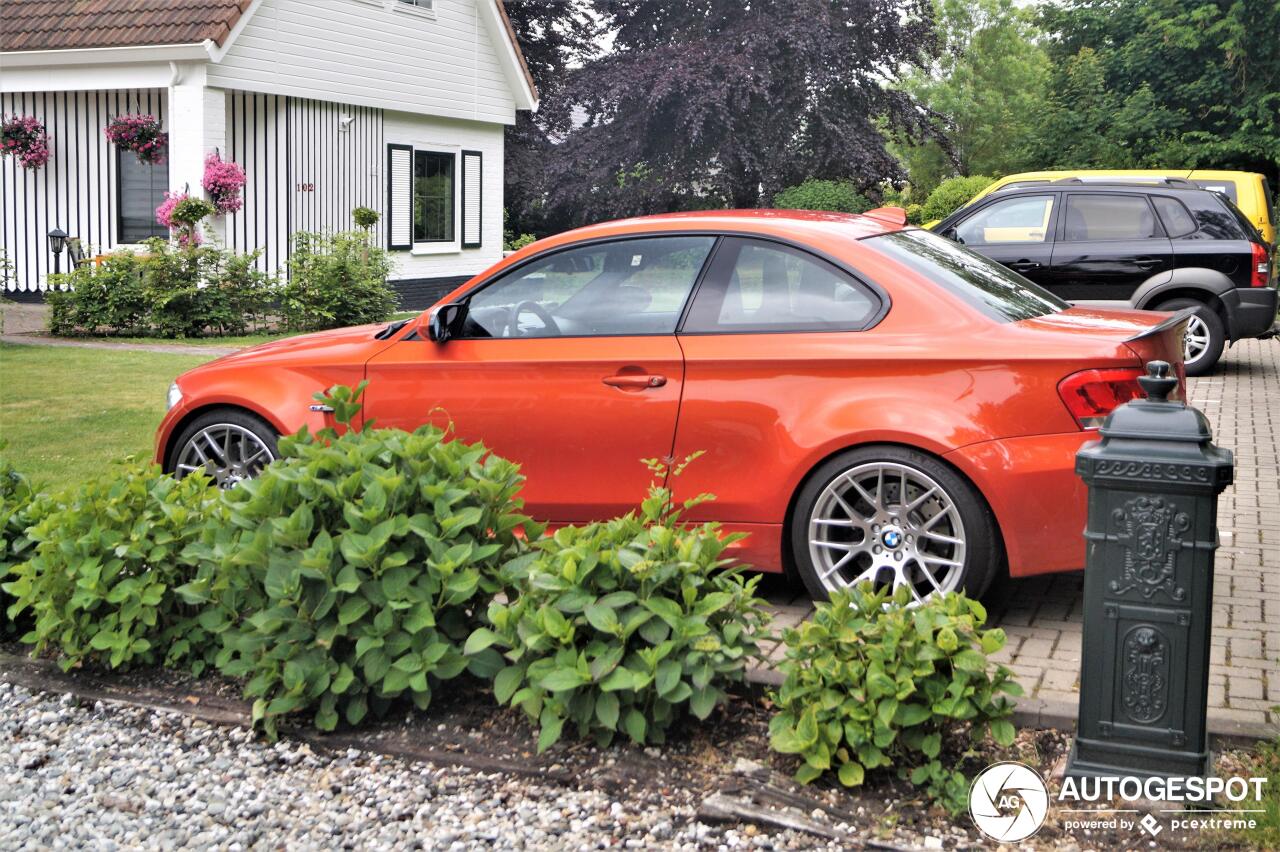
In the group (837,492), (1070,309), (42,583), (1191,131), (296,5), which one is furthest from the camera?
(1191,131)

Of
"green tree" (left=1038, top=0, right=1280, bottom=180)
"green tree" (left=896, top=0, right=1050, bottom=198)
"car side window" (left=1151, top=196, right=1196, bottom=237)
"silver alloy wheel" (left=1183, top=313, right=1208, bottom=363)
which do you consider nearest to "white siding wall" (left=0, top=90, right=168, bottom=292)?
"car side window" (left=1151, top=196, right=1196, bottom=237)

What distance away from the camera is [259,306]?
1689cm

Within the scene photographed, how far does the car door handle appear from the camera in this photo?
18.7 feet

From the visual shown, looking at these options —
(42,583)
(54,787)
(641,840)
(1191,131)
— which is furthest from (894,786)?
(1191,131)

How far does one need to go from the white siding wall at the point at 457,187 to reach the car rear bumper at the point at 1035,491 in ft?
64.5

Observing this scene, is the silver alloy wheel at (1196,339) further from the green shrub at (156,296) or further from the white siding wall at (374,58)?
the white siding wall at (374,58)

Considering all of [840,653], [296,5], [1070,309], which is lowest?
[840,653]

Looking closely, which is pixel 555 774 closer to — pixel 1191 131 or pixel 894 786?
pixel 894 786

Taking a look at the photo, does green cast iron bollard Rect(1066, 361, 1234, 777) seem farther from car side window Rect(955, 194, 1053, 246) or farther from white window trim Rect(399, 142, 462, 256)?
white window trim Rect(399, 142, 462, 256)

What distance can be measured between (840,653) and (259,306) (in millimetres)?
14022

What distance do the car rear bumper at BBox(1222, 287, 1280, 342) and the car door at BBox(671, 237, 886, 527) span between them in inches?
346

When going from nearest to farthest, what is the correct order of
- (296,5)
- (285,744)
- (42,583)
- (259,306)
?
1. (285,744)
2. (42,583)
3. (259,306)
4. (296,5)

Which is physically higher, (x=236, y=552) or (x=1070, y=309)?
(x=1070, y=309)

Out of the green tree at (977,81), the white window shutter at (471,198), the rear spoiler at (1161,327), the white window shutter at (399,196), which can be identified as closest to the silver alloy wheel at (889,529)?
the rear spoiler at (1161,327)
